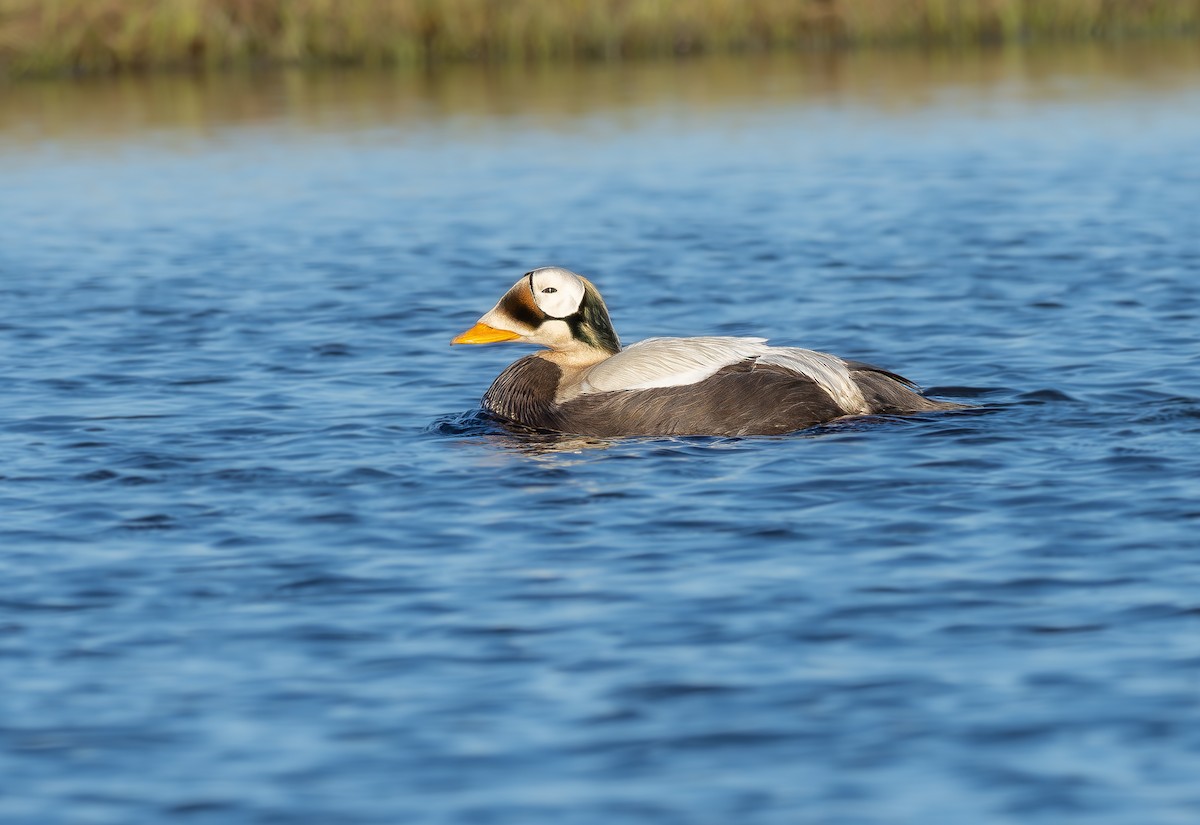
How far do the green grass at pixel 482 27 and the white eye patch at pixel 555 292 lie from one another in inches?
844

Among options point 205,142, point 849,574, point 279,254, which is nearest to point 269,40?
point 205,142

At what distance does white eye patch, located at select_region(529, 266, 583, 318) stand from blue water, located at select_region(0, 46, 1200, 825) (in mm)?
700

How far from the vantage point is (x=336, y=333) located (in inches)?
497

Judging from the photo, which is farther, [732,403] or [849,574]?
[732,403]

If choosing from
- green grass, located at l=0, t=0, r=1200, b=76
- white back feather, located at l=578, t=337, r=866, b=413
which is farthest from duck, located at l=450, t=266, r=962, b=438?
green grass, located at l=0, t=0, r=1200, b=76

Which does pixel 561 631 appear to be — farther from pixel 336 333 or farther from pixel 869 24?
pixel 869 24

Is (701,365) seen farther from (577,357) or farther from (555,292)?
(555,292)

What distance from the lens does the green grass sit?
29797 millimetres

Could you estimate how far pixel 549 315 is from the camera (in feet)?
31.4

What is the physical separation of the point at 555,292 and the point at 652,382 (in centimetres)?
89

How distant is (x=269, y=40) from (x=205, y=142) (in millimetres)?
7899

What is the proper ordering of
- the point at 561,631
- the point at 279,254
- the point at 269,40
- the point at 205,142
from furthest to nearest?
the point at 269,40 < the point at 205,142 < the point at 279,254 < the point at 561,631

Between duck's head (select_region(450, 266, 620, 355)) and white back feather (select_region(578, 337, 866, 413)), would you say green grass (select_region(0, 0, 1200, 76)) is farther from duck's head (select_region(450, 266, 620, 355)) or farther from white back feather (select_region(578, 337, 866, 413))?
white back feather (select_region(578, 337, 866, 413))

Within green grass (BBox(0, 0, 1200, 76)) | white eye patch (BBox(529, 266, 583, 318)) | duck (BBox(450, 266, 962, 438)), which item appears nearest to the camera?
duck (BBox(450, 266, 962, 438))
